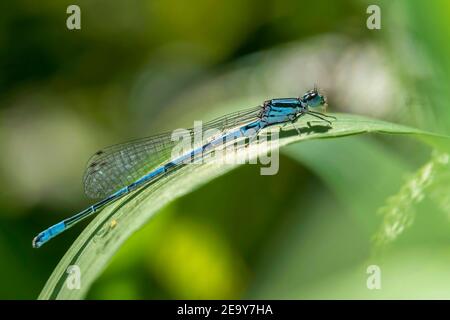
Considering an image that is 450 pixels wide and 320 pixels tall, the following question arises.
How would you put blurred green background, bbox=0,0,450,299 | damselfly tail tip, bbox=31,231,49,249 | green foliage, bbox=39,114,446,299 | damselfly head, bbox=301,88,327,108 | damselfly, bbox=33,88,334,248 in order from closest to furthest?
green foliage, bbox=39,114,446,299, blurred green background, bbox=0,0,450,299, damselfly tail tip, bbox=31,231,49,249, damselfly, bbox=33,88,334,248, damselfly head, bbox=301,88,327,108

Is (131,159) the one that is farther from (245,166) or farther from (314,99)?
(314,99)

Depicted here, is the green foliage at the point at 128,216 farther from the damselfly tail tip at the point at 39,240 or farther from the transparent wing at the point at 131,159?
the transparent wing at the point at 131,159

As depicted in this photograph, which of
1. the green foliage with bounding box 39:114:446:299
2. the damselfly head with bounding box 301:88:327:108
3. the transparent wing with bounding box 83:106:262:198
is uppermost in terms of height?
the damselfly head with bounding box 301:88:327:108

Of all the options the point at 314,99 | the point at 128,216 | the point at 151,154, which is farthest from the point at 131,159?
the point at 128,216

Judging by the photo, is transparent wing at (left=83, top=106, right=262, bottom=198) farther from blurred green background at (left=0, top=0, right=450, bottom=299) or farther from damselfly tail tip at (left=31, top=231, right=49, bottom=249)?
damselfly tail tip at (left=31, top=231, right=49, bottom=249)

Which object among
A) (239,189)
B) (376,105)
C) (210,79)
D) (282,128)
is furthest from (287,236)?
(210,79)

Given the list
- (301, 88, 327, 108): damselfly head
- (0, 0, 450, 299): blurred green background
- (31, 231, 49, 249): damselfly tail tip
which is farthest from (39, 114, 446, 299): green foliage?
(301, 88, 327, 108): damselfly head

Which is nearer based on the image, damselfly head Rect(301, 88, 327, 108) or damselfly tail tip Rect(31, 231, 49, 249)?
damselfly tail tip Rect(31, 231, 49, 249)

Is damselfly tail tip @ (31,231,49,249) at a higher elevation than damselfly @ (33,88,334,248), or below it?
below
